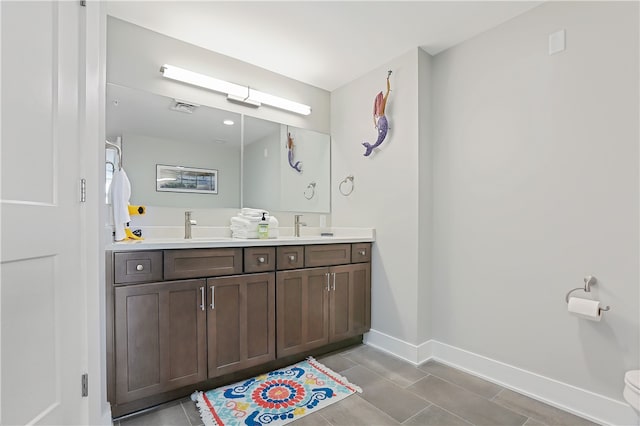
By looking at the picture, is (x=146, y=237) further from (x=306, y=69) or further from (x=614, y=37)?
(x=614, y=37)

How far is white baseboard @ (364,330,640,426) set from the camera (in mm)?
1612

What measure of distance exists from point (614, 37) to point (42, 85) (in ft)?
8.83

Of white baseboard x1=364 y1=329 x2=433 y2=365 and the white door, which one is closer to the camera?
the white door

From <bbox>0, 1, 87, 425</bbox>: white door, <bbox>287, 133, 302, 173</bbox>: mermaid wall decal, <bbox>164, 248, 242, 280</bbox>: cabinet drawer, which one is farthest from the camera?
<bbox>287, 133, 302, 173</bbox>: mermaid wall decal

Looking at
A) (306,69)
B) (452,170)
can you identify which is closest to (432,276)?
(452,170)

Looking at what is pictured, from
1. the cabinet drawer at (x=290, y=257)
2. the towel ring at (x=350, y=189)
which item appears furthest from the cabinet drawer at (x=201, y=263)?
the towel ring at (x=350, y=189)

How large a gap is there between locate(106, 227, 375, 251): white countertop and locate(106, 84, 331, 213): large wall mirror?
248mm

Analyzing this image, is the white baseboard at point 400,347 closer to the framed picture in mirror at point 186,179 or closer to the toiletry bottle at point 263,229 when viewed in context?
the toiletry bottle at point 263,229

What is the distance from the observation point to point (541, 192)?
6.28 ft

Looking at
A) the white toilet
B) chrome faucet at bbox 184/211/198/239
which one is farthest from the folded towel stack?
the white toilet

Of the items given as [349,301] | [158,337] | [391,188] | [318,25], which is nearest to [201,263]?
[158,337]

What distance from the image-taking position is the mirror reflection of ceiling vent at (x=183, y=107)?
7.67 feet

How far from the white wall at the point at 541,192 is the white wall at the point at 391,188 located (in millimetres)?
204

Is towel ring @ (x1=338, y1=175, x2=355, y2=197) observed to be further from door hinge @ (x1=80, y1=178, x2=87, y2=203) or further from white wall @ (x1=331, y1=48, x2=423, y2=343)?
door hinge @ (x1=80, y1=178, x2=87, y2=203)
